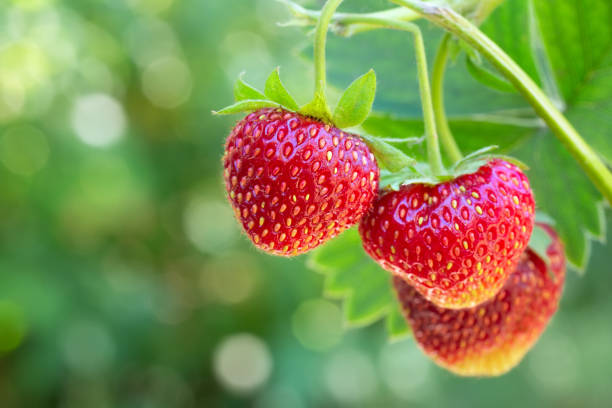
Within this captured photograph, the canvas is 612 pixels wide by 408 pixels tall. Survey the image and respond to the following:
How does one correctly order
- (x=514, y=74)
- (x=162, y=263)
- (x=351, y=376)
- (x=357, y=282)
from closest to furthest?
(x=514, y=74)
(x=357, y=282)
(x=351, y=376)
(x=162, y=263)

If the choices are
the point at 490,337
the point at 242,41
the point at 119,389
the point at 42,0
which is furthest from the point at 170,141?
the point at 490,337

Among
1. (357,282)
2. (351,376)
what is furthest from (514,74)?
(351,376)

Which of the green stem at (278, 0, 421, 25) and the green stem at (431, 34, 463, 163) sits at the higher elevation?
the green stem at (278, 0, 421, 25)

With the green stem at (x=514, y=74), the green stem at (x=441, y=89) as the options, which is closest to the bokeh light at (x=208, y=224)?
the green stem at (x=441, y=89)

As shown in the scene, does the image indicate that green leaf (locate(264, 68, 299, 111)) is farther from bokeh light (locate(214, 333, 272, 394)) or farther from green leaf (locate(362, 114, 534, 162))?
bokeh light (locate(214, 333, 272, 394))

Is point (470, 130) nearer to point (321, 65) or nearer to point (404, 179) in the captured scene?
point (404, 179)

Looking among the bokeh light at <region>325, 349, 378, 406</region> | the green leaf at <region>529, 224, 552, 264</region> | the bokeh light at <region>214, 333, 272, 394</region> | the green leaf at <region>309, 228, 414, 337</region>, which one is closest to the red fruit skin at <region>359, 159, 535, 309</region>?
the green leaf at <region>529, 224, 552, 264</region>
